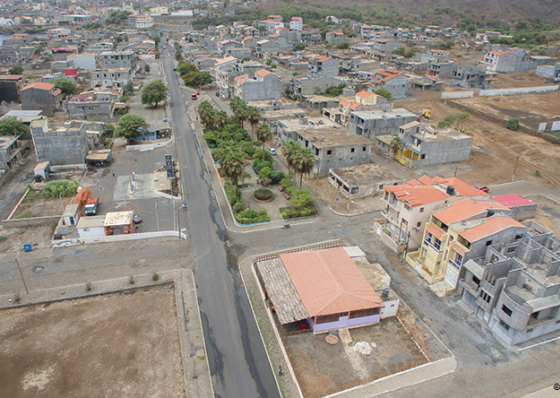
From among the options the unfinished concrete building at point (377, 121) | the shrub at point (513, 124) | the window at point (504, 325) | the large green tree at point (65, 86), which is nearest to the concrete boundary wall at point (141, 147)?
the unfinished concrete building at point (377, 121)

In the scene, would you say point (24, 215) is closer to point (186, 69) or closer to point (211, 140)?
point (211, 140)

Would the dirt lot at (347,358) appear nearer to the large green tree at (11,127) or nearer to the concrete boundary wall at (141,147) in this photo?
the concrete boundary wall at (141,147)

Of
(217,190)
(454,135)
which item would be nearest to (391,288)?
(217,190)

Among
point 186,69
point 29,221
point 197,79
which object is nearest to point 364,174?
point 29,221

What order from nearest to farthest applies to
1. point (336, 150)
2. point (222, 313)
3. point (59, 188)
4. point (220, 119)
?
1. point (222, 313)
2. point (59, 188)
3. point (336, 150)
4. point (220, 119)

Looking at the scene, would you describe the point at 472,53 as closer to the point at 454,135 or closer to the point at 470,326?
the point at 454,135

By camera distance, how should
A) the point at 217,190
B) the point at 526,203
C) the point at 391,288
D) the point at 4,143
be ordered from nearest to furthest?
the point at 391,288 < the point at 526,203 < the point at 217,190 < the point at 4,143

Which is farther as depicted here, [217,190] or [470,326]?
[217,190]
